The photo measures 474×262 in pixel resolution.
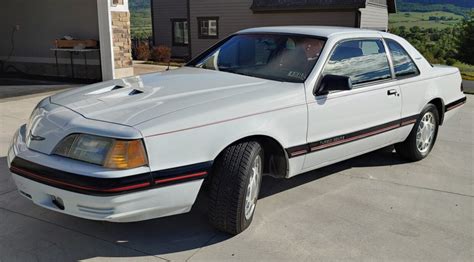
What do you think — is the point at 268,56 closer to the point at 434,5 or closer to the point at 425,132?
the point at 425,132

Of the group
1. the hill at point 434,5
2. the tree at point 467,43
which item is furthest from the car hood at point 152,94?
the hill at point 434,5

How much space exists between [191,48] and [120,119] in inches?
813

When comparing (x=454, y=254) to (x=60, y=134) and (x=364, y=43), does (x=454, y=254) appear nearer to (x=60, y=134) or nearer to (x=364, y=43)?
(x=364, y=43)

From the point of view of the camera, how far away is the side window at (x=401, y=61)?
4.84 m

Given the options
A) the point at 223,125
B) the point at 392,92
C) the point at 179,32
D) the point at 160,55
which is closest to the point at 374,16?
the point at 160,55

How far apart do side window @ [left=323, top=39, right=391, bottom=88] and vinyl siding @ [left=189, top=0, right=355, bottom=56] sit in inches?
562

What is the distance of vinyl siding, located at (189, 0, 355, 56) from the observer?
61.1ft

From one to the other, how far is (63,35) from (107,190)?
987 centimetres

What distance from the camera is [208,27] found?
73.5 ft

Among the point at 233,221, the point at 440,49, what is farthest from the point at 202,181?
the point at 440,49

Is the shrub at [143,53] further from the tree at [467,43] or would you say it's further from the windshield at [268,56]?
the windshield at [268,56]

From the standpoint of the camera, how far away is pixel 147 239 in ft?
11.1

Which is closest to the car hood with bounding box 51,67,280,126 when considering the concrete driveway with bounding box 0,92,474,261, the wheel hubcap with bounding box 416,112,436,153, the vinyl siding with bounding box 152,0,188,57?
the concrete driveway with bounding box 0,92,474,261

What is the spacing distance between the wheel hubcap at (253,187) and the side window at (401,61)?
216cm
